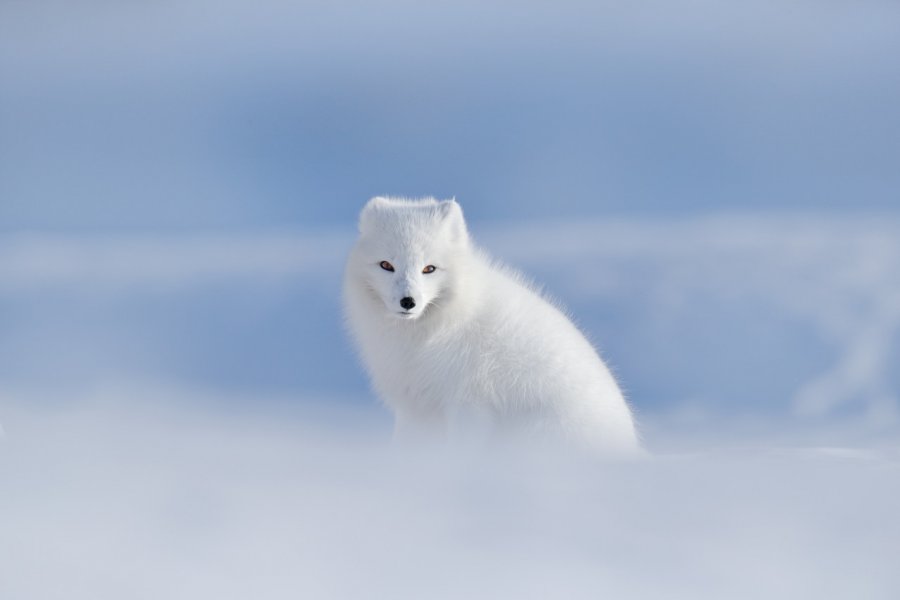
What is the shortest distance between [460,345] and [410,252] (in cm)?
42

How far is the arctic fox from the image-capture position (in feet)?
13.9

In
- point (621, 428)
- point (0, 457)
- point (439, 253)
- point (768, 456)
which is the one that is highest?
point (439, 253)

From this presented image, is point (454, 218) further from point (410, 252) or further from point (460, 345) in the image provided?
point (460, 345)

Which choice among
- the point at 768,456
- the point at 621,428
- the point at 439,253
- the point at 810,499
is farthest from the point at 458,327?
the point at 810,499

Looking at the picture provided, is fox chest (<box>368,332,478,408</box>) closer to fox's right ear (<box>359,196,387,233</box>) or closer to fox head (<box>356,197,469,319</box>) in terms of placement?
fox head (<box>356,197,469,319</box>)

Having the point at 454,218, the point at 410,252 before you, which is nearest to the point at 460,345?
the point at 410,252

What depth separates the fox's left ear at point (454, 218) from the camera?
4.48 meters

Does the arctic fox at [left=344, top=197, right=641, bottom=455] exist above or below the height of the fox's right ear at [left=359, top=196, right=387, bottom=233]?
below

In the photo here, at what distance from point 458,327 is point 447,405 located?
0.32 meters

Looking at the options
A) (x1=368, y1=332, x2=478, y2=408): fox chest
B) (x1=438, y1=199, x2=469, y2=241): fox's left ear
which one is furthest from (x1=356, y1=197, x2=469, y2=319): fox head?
(x1=368, y1=332, x2=478, y2=408): fox chest

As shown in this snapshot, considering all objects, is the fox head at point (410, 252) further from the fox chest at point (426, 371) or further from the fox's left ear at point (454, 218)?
the fox chest at point (426, 371)

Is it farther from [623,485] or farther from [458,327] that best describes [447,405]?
[623,485]

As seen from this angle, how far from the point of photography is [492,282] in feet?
15.0

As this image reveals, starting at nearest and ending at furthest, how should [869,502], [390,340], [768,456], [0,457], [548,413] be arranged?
[869,502], [0,457], [768,456], [548,413], [390,340]
